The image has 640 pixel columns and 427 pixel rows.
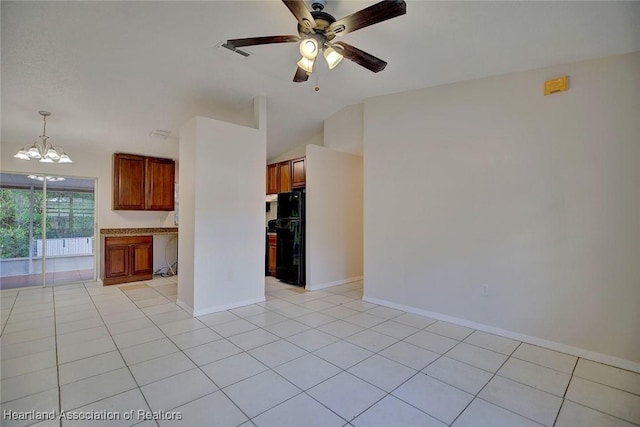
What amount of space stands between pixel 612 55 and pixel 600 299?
2.17 m

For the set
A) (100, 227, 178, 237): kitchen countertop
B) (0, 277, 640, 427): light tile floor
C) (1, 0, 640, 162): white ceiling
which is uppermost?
(1, 0, 640, 162): white ceiling

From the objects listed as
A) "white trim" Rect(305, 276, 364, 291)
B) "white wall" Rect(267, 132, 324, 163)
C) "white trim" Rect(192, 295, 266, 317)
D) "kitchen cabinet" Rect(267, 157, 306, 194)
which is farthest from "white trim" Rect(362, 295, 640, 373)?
"white wall" Rect(267, 132, 324, 163)

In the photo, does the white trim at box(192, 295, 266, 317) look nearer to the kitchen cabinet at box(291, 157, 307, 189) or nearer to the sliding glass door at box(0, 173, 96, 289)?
the kitchen cabinet at box(291, 157, 307, 189)

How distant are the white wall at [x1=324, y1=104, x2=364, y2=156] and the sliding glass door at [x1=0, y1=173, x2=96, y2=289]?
4797 millimetres

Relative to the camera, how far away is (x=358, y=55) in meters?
2.51

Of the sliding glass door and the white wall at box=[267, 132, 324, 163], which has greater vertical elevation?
the white wall at box=[267, 132, 324, 163]

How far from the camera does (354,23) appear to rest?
2.11m

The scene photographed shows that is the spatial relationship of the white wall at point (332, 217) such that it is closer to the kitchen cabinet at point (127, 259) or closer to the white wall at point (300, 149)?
the white wall at point (300, 149)

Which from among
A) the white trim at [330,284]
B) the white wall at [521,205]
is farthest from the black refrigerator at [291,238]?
the white wall at [521,205]

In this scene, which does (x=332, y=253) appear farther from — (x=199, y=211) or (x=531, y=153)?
(x=531, y=153)

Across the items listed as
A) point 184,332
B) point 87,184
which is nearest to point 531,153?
point 184,332

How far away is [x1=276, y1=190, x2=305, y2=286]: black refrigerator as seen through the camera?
513 centimetres

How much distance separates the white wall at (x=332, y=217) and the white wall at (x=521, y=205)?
1.18 m

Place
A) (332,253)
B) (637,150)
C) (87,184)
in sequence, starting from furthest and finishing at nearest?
1. (87,184)
2. (332,253)
3. (637,150)
